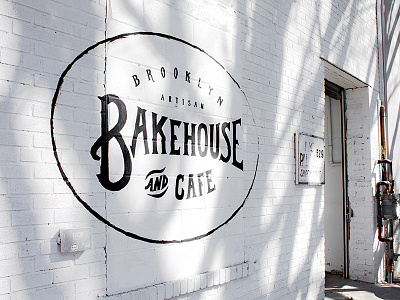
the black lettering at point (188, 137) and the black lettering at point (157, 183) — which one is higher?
the black lettering at point (188, 137)

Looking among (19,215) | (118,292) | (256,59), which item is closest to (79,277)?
(118,292)

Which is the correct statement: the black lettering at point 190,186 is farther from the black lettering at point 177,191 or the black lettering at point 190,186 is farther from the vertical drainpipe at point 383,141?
the vertical drainpipe at point 383,141

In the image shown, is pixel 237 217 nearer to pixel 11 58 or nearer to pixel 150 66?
pixel 150 66

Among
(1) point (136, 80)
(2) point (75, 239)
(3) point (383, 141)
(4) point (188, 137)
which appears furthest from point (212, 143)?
(3) point (383, 141)

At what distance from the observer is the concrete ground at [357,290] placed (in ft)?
17.2


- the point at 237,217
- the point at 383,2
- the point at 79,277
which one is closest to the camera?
the point at 79,277

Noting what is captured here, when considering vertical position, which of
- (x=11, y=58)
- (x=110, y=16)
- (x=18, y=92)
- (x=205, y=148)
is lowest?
(x=205, y=148)

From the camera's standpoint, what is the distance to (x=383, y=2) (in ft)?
22.4

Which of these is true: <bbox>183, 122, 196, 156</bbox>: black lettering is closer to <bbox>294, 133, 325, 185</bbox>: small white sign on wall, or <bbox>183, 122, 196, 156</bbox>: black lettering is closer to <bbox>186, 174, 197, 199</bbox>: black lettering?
<bbox>186, 174, 197, 199</bbox>: black lettering

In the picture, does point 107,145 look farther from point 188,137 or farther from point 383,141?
point 383,141

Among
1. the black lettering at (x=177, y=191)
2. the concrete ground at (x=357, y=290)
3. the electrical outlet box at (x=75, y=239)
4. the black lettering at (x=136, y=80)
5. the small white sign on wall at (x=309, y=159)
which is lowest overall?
the concrete ground at (x=357, y=290)

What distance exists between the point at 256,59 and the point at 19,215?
2.47 metres

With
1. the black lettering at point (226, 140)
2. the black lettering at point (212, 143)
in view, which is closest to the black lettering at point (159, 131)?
the black lettering at point (212, 143)

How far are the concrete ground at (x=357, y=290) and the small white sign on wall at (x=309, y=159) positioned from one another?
60.4 inches
